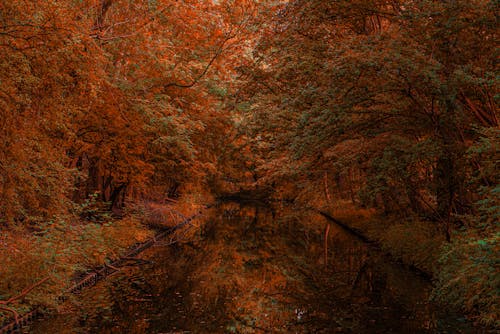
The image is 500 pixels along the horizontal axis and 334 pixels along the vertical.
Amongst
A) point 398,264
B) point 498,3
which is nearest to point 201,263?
point 398,264

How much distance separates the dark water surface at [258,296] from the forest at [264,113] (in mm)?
516

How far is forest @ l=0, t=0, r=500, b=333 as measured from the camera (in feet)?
31.0

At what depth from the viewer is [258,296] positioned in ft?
42.8

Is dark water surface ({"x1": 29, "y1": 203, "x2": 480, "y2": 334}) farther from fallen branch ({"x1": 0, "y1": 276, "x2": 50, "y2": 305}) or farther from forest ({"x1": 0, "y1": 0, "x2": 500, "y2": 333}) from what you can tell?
fallen branch ({"x1": 0, "y1": 276, "x2": 50, "y2": 305})

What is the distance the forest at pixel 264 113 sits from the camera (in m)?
9.45

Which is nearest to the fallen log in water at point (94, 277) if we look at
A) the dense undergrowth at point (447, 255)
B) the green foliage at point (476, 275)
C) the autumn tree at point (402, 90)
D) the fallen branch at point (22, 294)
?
the fallen branch at point (22, 294)

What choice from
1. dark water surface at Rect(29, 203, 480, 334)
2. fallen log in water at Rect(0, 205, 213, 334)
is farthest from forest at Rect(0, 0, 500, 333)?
dark water surface at Rect(29, 203, 480, 334)

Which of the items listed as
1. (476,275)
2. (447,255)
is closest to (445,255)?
(447,255)

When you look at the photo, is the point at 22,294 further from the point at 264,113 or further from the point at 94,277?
the point at 264,113

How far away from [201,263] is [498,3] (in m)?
13.3

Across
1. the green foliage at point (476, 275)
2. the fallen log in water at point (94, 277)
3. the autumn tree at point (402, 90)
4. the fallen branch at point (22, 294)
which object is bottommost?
the fallen log in water at point (94, 277)

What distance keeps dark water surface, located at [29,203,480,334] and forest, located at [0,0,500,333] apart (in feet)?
1.69

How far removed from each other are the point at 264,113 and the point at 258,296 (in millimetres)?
8234

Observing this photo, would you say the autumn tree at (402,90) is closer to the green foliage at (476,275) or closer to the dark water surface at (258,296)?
the green foliage at (476,275)
